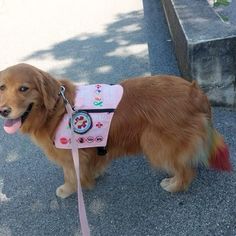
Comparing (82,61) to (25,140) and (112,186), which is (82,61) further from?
(112,186)

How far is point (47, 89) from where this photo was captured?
2.71 m

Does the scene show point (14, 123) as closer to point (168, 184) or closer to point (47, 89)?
point (47, 89)

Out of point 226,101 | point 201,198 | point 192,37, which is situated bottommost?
point 201,198

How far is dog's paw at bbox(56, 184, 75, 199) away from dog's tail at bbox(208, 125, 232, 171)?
119cm

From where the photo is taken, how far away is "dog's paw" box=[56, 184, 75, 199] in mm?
3275

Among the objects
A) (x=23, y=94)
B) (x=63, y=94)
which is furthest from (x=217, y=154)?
(x=23, y=94)

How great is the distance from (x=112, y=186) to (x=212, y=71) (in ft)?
5.15

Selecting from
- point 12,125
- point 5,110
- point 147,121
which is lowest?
point 147,121

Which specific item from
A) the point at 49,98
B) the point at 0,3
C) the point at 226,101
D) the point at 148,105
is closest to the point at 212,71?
the point at 226,101

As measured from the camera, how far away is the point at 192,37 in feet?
13.0

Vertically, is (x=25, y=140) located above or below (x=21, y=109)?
below

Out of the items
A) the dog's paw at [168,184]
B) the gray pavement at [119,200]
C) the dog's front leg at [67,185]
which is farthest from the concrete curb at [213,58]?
the dog's front leg at [67,185]

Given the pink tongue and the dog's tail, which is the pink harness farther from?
the dog's tail

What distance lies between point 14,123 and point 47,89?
330 mm
